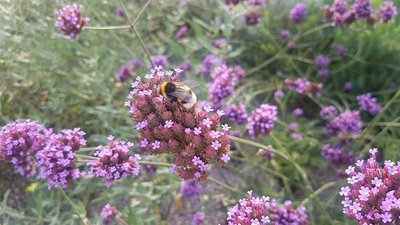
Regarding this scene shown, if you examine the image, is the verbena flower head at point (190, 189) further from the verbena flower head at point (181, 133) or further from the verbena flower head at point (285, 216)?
the verbena flower head at point (181, 133)

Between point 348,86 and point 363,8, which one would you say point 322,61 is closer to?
point 348,86

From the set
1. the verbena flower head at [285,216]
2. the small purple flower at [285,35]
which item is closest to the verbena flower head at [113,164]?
the verbena flower head at [285,216]

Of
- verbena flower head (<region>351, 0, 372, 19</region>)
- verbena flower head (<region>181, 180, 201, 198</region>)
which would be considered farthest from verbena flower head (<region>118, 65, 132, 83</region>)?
verbena flower head (<region>351, 0, 372, 19</region>)

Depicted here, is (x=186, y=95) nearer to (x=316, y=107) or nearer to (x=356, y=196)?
(x=356, y=196)

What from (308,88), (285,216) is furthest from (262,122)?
(308,88)

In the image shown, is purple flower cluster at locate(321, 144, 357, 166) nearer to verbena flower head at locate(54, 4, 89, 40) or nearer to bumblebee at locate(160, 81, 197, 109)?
bumblebee at locate(160, 81, 197, 109)

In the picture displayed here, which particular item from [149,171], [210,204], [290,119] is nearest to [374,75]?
[290,119]

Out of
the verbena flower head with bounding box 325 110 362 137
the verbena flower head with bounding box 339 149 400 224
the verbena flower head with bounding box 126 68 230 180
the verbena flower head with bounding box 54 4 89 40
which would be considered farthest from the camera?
the verbena flower head with bounding box 325 110 362 137
